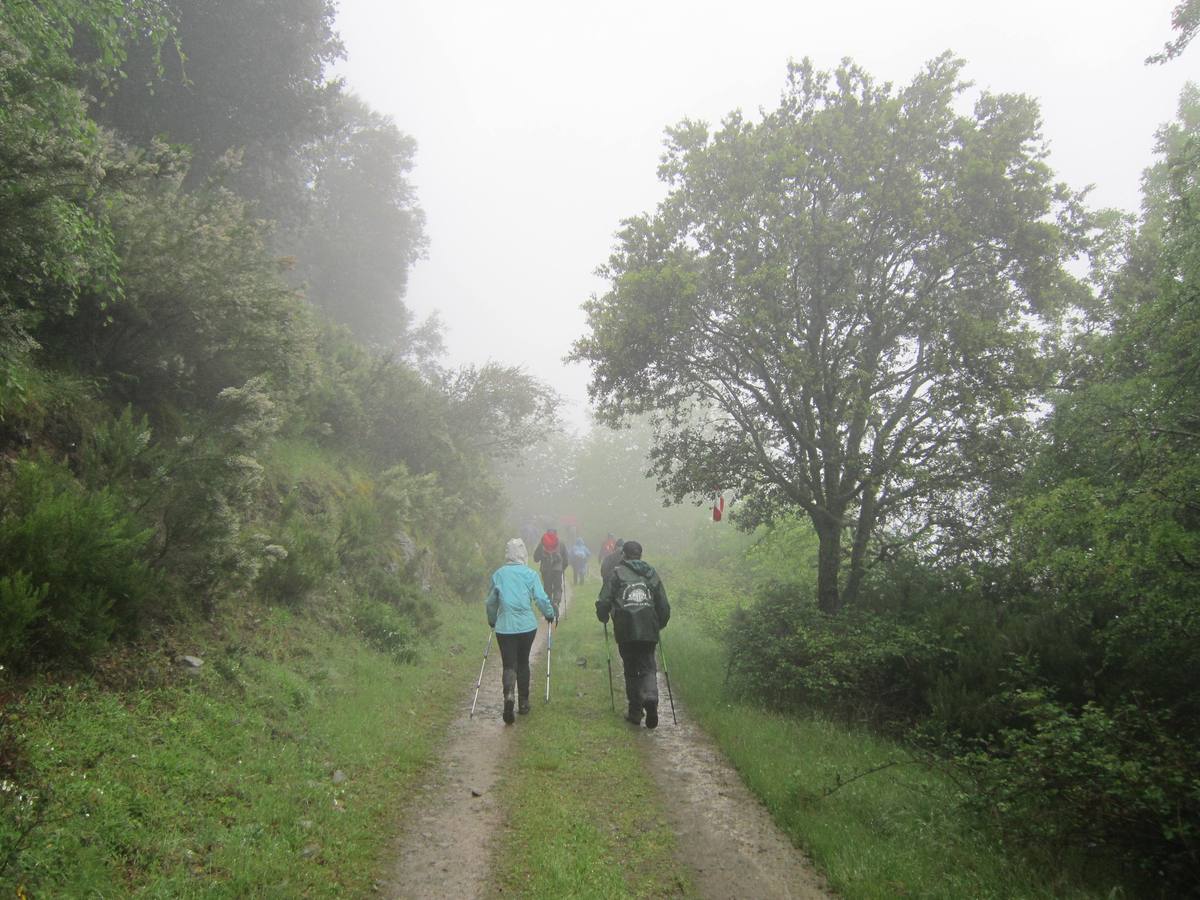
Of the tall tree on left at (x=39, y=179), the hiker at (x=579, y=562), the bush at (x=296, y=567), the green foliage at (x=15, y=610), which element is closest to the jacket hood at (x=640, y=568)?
the bush at (x=296, y=567)

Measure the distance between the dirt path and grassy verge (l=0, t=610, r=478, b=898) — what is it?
0.99 ft

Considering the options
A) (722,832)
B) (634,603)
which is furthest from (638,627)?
(722,832)

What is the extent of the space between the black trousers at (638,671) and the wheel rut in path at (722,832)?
721 mm

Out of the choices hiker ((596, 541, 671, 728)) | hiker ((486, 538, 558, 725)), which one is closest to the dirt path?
hiker ((596, 541, 671, 728))

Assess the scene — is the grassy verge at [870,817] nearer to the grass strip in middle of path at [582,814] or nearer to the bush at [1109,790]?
the bush at [1109,790]

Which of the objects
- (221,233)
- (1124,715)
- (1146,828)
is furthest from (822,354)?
(221,233)

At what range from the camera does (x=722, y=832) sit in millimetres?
5266

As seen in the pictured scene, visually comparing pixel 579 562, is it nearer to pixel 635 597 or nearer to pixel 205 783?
pixel 635 597

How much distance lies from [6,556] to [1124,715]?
29.9 feet

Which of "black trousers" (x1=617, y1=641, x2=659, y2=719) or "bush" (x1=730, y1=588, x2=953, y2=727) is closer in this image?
"bush" (x1=730, y1=588, x2=953, y2=727)

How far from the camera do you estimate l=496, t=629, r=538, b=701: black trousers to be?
330 inches

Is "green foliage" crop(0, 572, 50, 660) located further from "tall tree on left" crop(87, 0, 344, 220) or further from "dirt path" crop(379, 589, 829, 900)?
"tall tree on left" crop(87, 0, 344, 220)

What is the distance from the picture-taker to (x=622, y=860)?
4.80m

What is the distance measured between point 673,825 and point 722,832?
1.38 ft
